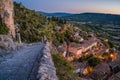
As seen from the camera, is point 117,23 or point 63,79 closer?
point 63,79

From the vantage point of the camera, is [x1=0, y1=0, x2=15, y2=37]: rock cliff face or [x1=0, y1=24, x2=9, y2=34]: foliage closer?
[x1=0, y1=24, x2=9, y2=34]: foliage

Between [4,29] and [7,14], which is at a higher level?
[7,14]

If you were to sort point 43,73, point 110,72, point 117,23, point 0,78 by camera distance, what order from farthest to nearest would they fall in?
point 117,23, point 110,72, point 0,78, point 43,73

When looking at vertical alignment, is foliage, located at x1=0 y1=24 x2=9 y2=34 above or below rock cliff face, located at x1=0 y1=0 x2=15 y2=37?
below

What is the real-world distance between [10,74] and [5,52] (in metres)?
6.00

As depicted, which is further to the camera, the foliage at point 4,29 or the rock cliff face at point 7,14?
the rock cliff face at point 7,14

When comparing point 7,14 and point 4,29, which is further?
point 7,14

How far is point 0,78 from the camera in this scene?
271 inches

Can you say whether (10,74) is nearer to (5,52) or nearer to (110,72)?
(5,52)

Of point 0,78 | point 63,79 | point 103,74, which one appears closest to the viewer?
point 0,78

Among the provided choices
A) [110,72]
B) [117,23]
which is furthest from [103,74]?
[117,23]

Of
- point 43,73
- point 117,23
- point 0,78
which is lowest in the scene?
point 117,23

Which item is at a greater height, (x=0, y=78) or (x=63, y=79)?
(x=0, y=78)

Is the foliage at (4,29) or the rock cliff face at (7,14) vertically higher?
the rock cliff face at (7,14)
